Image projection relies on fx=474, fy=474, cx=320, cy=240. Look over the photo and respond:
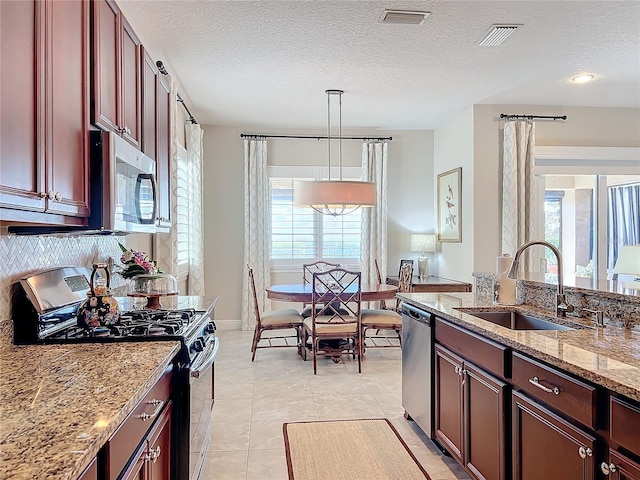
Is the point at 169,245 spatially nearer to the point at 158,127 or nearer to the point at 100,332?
the point at 158,127

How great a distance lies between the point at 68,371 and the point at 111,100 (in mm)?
1161

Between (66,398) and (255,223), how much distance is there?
510cm

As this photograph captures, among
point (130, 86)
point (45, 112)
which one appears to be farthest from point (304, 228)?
point (45, 112)

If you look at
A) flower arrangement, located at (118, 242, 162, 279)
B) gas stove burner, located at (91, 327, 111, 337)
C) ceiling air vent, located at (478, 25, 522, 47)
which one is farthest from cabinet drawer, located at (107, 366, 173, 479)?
ceiling air vent, located at (478, 25, 522, 47)

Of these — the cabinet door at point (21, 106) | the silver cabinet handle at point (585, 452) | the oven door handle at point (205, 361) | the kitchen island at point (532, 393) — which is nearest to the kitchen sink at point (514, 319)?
the kitchen island at point (532, 393)

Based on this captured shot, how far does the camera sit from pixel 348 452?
2.86 metres

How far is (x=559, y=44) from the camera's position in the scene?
365cm

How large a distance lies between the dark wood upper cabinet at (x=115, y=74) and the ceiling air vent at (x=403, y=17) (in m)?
1.60

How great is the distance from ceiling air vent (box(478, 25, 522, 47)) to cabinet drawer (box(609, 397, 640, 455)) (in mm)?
2760

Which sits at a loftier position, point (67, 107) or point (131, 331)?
point (67, 107)

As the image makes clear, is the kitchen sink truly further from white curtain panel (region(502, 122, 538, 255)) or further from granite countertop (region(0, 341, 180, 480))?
white curtain panel (region(502, 122, 538, 255))

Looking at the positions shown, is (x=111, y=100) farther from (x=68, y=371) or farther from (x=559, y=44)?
(x=559, y=44)

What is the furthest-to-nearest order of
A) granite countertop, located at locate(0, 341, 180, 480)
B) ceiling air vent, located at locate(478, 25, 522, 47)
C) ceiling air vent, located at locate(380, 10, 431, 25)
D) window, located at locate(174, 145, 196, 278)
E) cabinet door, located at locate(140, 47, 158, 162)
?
window, located at locate(174, 145, 196, 278) → ceiling air vent, located at locate(478, 25, 522, 47) → ceiling air vent, located at locate(380, 10, 431, 25) → cabinet door, located at locate(140, 47, 158, 162) → granite countertop, located at locate(0, 341, 180, 480)

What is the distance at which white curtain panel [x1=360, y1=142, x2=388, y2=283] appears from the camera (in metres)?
6.48
